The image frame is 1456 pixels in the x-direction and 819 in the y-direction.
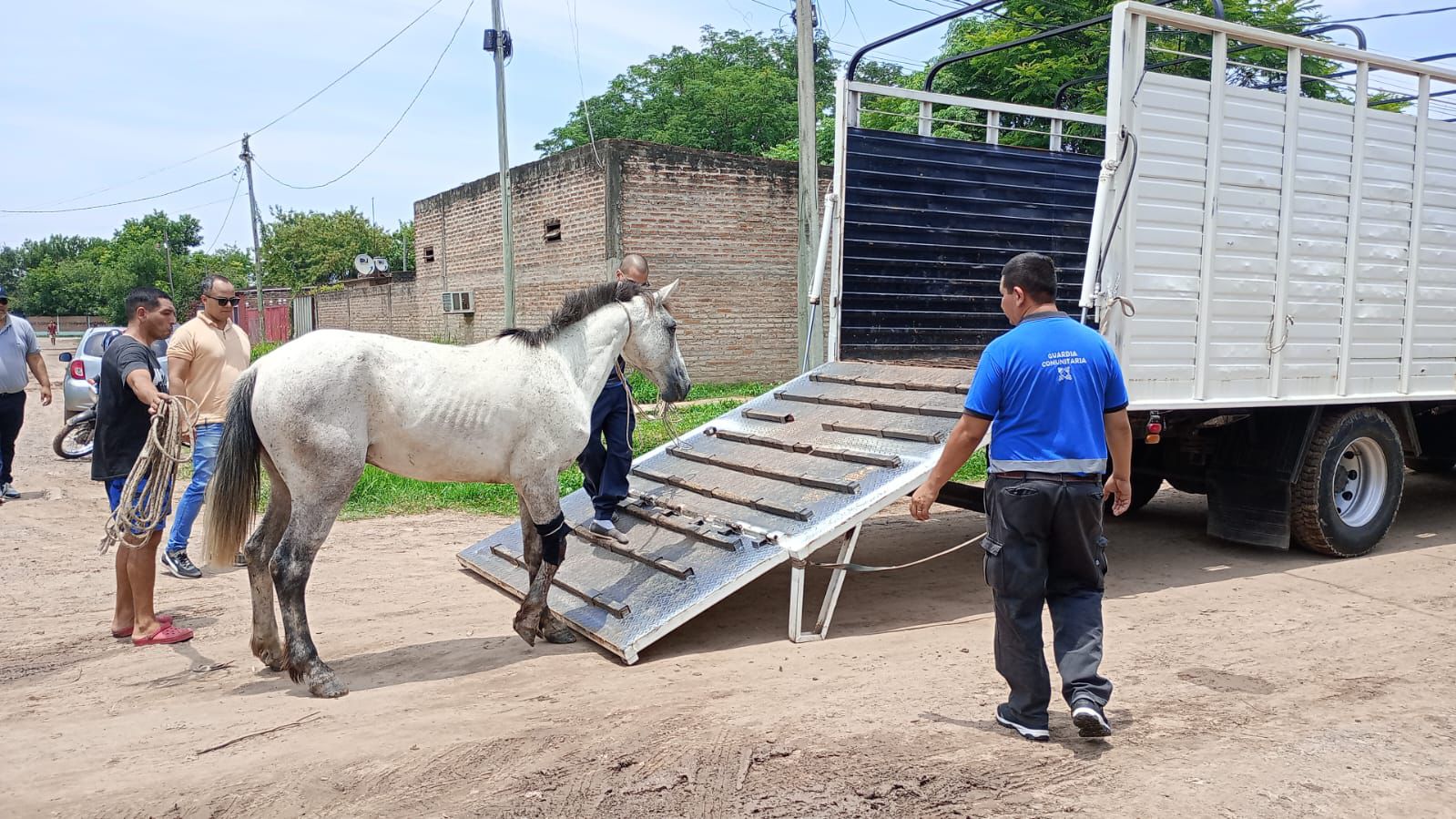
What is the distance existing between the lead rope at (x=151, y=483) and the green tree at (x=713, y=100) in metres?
23.7

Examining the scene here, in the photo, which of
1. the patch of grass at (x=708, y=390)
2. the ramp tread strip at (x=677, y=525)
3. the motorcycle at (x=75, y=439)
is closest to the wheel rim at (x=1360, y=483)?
the ramp tread strip at (x=677, y=525)

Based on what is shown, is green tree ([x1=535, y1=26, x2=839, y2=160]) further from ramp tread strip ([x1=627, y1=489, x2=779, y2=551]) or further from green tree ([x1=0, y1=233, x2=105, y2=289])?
green tree ([x1=0, y1=233, x2=105, y2=289])

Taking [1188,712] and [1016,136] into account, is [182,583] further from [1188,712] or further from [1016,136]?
[1016,136]

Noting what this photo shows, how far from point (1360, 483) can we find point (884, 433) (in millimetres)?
4211

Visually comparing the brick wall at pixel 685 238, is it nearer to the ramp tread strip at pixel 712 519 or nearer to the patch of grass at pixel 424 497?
the patch of grass at pixel 424 497

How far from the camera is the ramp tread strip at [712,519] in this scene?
503 cm

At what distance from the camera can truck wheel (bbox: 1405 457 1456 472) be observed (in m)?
8.77

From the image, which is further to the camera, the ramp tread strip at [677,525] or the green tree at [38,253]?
the green tree at [38,253]

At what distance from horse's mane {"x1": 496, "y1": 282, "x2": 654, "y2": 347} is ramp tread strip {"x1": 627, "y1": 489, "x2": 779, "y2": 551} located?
1244mm

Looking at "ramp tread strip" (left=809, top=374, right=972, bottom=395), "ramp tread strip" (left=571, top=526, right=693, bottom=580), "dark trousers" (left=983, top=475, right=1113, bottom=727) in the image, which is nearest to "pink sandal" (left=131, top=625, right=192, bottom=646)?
"ramp tread strip" (left=571, top=526, right=693, bottom=580)

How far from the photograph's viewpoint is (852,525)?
16.4ft

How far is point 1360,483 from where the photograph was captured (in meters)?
7.29

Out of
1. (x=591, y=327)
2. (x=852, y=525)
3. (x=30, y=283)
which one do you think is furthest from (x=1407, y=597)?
(x=30, y=283)

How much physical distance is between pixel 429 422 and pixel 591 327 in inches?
40.3
